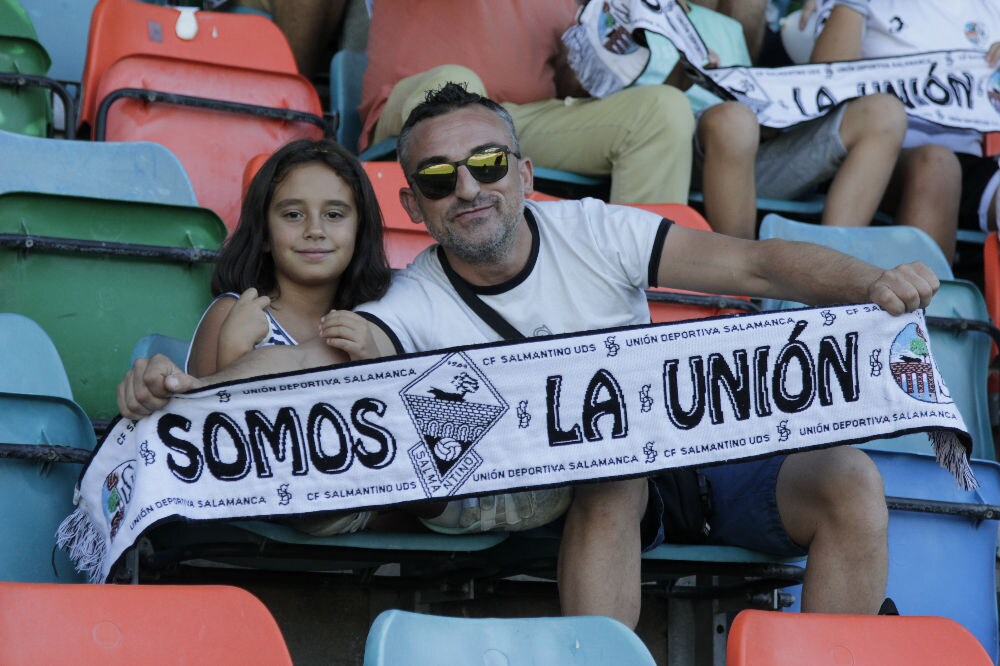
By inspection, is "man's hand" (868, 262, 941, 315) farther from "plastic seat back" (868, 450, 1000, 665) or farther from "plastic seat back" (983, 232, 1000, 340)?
"plastic seat back" (983, 232, 1000, 340)

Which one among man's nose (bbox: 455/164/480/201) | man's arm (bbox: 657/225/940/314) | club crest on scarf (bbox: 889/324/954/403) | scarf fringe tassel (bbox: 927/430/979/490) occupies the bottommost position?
scarf fringe tassel (bbox: 927/430/979/490)

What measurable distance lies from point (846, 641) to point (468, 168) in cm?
114

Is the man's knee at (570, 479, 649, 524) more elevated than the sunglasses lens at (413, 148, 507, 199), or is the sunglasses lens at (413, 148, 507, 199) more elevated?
the sunglasses lens at (413, 148, 507, 199)

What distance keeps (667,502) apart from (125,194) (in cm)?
158

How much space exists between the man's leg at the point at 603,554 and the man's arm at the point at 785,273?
1.55 feet

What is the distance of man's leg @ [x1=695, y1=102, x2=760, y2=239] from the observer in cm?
386

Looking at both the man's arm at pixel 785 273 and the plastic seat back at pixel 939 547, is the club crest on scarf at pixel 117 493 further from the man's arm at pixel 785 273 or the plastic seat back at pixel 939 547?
the plastic seat back at pixel 939 547

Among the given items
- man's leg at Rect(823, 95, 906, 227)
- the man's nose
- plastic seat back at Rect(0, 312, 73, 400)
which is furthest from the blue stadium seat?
plastic seat back at Rect(0, 312, 73, 400)

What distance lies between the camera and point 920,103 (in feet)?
14.3

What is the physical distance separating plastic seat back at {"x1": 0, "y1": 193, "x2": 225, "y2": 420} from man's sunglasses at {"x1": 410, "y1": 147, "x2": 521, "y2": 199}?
1.89ft

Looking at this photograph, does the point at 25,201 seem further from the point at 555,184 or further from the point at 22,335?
the point at 555,184

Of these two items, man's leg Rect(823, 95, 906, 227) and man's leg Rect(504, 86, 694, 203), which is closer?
man's leg Rect(504, 86, 694, 203)

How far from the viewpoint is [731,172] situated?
3.88 meters

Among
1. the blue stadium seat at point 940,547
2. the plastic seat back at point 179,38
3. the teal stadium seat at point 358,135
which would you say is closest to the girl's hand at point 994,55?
the teal stadium seat at point 358,135
